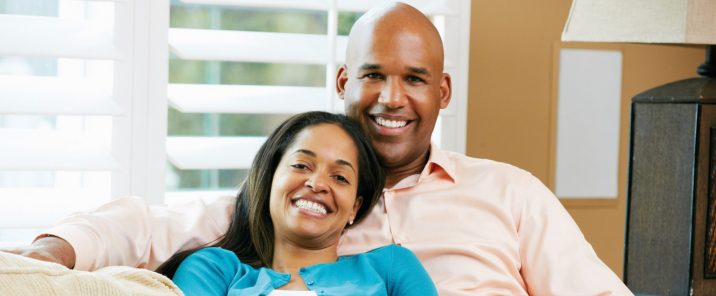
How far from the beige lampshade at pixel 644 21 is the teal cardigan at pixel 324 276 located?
69cm

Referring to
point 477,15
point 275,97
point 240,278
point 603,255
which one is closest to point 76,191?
point 275,97

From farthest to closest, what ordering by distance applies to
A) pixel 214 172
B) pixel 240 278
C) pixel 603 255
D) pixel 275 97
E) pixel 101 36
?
pixel 214 172 < pixel 603 255 < pixel 275 97 < pixel 101 36 < pixel 240 278

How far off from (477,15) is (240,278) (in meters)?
1.14

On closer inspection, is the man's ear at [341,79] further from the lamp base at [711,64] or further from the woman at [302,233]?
the lamp base at [711,64]

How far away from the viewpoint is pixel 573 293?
1946mm

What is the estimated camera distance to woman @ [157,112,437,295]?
1.78m

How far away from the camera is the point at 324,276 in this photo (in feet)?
5.98

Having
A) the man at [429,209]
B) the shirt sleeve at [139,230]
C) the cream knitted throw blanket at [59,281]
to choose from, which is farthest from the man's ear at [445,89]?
the cream knitted throw blanket at [59,281]

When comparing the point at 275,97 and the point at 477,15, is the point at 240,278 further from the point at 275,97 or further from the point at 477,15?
the point at 477,15

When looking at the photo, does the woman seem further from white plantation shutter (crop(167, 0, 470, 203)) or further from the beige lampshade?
the beige lampshade

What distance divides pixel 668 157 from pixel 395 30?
0.67 meters

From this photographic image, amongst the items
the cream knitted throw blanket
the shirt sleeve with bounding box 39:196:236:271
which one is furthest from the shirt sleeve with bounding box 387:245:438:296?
the cream knitted throw blanket

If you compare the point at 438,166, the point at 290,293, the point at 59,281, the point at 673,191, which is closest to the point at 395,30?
the point at 438,166

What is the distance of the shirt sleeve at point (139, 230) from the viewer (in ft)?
5.59
